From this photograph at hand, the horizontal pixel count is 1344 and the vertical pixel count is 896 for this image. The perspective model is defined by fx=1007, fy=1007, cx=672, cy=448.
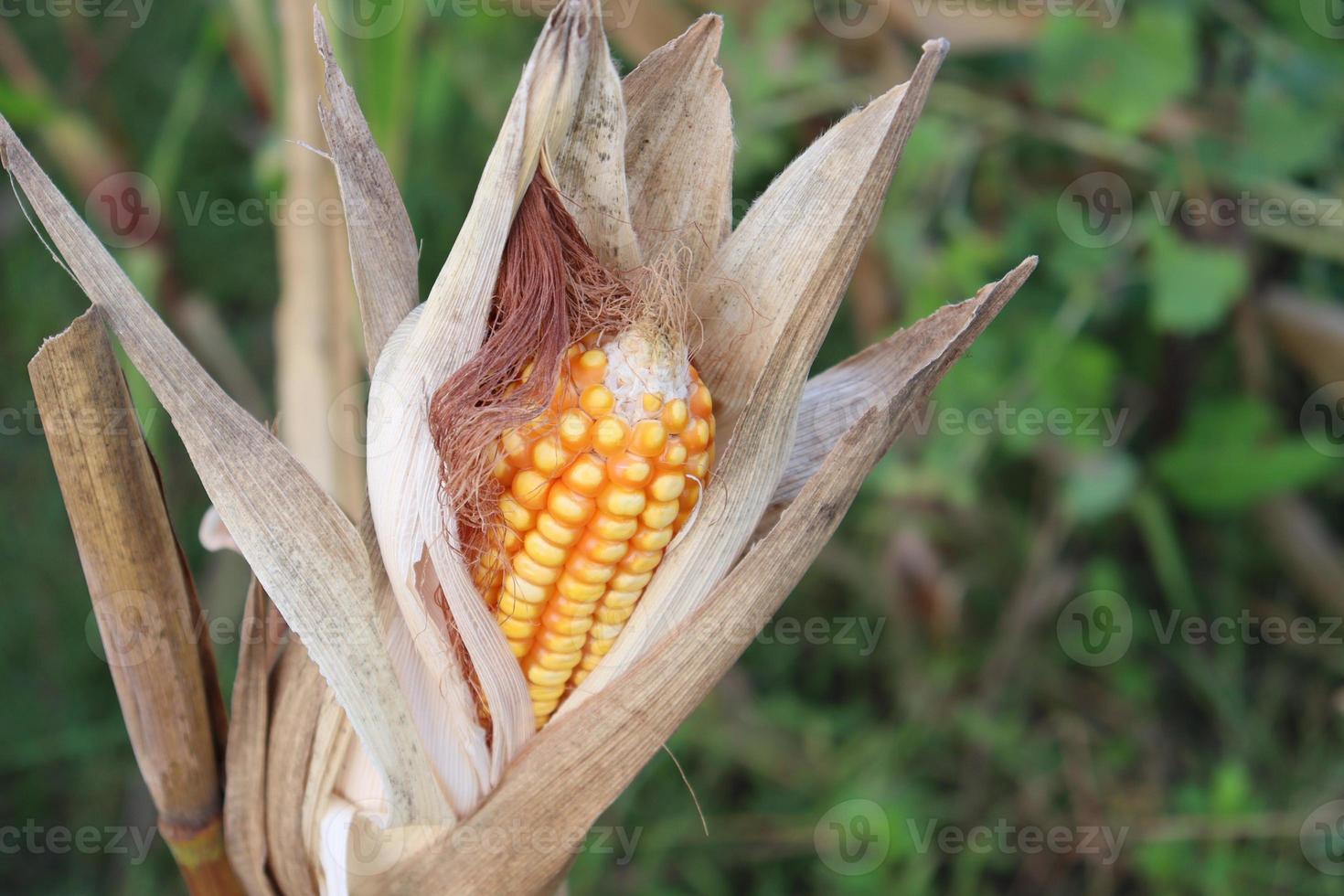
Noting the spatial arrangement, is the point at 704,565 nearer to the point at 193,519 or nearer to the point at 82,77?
the point at 193,519

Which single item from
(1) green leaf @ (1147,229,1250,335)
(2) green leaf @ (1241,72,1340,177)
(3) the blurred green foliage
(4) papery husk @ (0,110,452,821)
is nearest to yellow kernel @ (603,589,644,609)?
(4) papery husk @ (0,110,452,821)

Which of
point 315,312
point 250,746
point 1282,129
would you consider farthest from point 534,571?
point 1282,129

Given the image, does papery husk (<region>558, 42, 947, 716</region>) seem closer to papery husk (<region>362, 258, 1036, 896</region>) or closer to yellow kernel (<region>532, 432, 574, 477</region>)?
papery husk (<region>362, 258, 1036, 896</region>)

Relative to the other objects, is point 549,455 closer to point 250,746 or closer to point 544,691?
point 544,691

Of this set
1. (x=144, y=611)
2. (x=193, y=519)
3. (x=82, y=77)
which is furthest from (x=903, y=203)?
(x=82, y=77)

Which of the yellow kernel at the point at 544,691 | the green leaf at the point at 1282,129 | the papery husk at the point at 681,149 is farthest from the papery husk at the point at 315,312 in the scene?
the green leaf at the point at 1282,129

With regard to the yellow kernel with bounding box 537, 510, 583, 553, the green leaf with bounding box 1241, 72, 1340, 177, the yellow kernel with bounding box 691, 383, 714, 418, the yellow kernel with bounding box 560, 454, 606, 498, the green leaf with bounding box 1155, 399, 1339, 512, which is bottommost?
the green leaf with bounding box 1155, 399, 1339, 512
